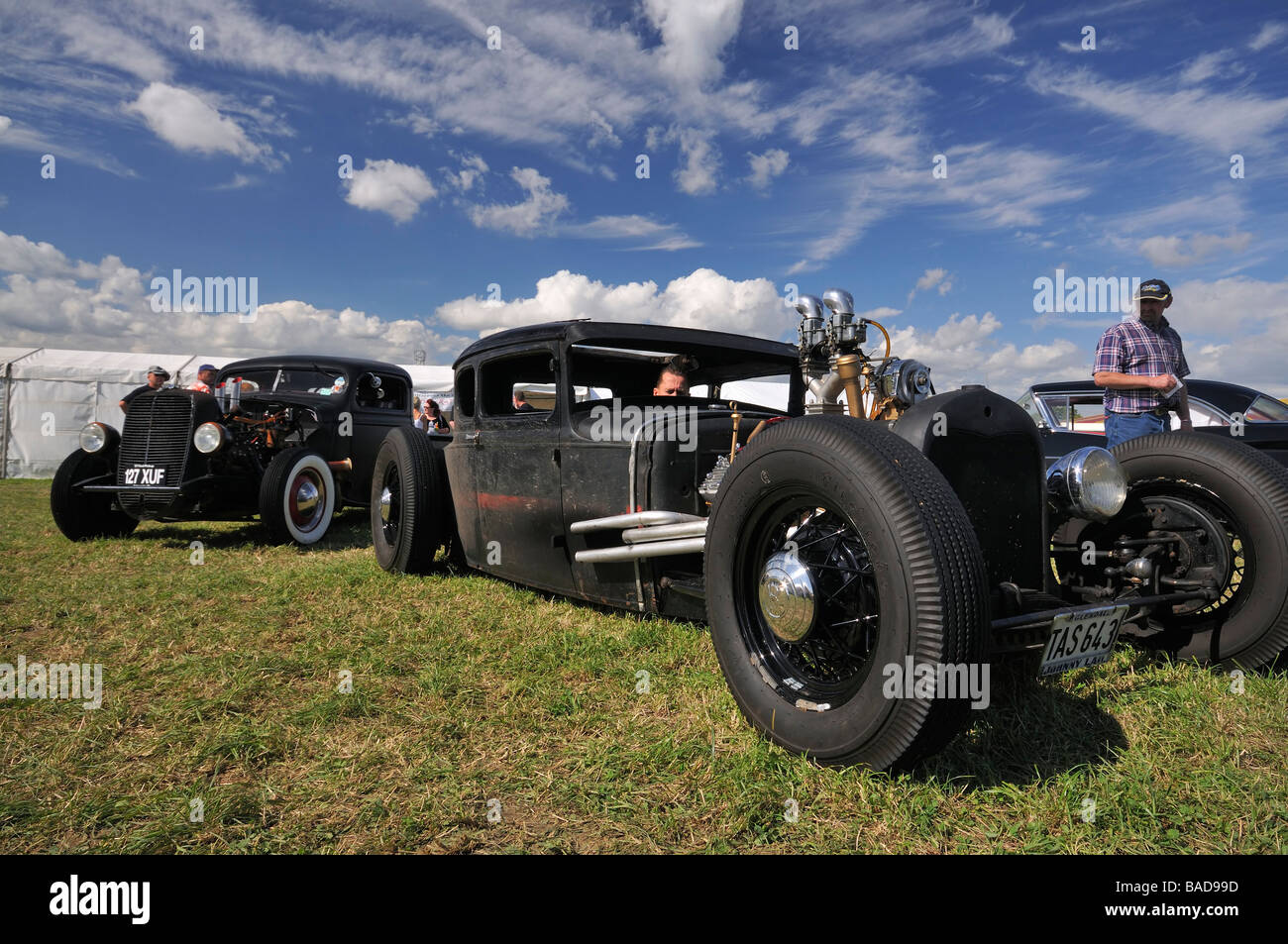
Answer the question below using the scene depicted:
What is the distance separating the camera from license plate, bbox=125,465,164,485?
20.7 feet

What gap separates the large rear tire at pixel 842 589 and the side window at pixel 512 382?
2.01 metres

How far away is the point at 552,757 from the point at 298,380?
7056 mm

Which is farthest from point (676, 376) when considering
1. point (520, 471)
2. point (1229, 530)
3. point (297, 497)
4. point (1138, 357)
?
point (297, 497)

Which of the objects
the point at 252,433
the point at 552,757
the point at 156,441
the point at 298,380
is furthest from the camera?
the point at 298,380

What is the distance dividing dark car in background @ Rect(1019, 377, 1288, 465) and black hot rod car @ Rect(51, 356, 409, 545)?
6476mm

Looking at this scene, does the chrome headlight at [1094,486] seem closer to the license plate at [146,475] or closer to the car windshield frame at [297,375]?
the license plate at [146,475]

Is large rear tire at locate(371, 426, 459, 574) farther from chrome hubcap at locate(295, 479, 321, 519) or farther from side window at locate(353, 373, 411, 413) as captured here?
side window at locate(353, 373, 411, 413)

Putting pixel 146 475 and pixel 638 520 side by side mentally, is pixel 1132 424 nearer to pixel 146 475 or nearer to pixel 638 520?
pixel 638 520

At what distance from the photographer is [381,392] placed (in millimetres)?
8508

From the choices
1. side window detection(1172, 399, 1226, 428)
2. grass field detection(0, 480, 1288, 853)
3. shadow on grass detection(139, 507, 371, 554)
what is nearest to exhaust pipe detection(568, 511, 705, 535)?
grass field detection(0, 480, 1288, 853)

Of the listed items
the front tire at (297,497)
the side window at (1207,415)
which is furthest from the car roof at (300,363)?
the side window at (1207,415)

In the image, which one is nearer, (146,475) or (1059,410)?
(146,475)

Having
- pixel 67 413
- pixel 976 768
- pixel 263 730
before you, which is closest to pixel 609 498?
pixel 263 730
